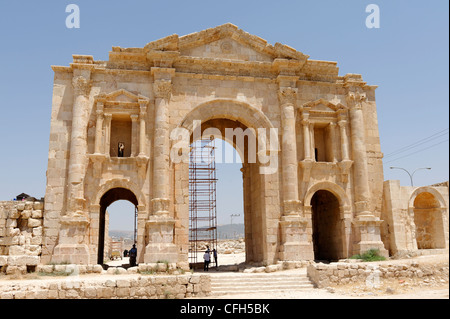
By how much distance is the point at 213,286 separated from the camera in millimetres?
13836

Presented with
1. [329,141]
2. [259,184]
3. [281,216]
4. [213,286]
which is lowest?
[213,286]

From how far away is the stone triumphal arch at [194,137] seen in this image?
16.9 m

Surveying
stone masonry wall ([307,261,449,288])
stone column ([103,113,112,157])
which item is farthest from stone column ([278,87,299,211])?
stone column ([103,113,112,157])

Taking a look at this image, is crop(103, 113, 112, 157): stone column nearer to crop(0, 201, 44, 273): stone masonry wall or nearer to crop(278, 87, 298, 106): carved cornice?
crop(0, 201, 44, 273): stone masonry wall

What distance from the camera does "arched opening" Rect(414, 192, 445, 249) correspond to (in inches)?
756

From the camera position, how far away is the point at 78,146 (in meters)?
17.2

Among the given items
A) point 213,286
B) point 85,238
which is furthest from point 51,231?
point 213,286

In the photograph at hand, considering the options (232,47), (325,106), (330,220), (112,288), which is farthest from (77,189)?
(330,220)

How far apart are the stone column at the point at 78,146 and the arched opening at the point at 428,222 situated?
1580 cm

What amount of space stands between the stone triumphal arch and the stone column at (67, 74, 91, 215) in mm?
44

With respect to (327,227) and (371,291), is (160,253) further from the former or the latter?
(327,227)

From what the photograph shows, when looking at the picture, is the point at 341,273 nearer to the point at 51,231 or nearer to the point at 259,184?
the point at 259,184

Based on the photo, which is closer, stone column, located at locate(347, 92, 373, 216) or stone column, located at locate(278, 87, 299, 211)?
stone column, located at locate(278, 87, 299, 211)
